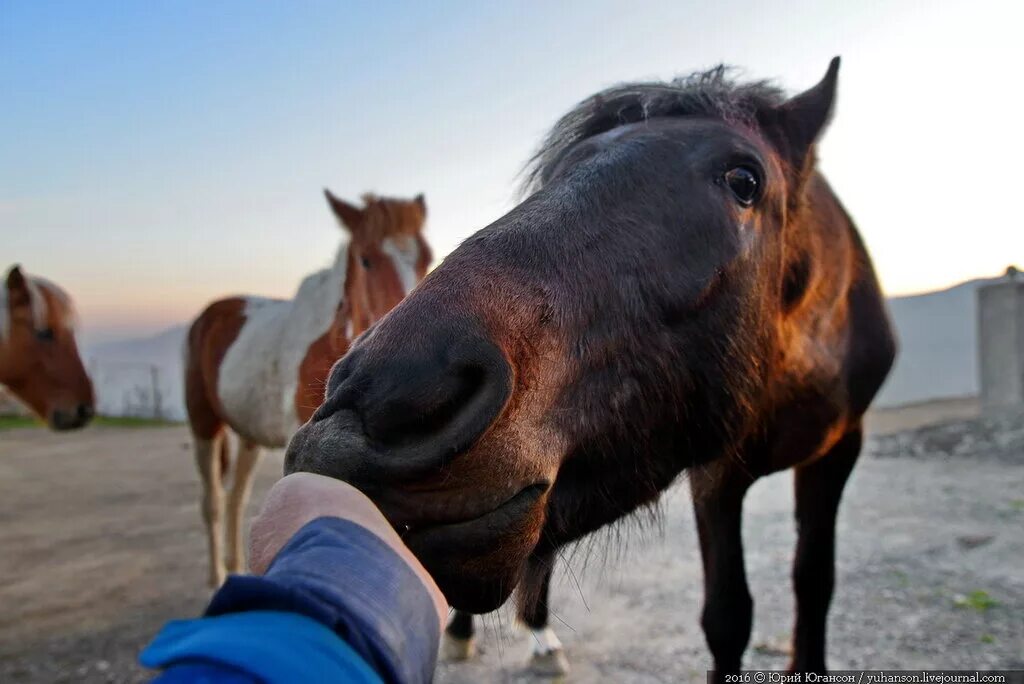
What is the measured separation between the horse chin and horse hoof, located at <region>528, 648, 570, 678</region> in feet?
9.34

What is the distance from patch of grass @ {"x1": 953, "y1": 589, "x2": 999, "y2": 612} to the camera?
4164mm

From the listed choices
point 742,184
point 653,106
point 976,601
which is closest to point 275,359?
point 653,106

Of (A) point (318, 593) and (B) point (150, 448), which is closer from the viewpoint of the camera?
(A) point (318, 593)

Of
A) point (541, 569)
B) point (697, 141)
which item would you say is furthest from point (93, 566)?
point (697, 141)

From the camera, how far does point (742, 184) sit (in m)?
1.96

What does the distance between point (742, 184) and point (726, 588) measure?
200 cm

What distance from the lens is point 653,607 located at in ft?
14.7

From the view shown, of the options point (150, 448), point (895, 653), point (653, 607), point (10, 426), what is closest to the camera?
point (895, 653)

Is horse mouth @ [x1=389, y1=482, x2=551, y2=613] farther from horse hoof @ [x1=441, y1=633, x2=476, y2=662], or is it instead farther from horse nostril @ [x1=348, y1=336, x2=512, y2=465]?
horse hoof @ [x1=441, y1=633, x2=476, y2=662]

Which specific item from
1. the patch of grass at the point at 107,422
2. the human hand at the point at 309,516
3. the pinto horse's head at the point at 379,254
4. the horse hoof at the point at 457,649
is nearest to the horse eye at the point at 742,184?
the human hand at the point at 309,516

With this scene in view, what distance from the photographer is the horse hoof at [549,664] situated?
3789 millimetres

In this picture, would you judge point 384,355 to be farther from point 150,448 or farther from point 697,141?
point 150,448

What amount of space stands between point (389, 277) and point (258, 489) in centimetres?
578

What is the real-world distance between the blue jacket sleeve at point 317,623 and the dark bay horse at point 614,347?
0.30 metres
